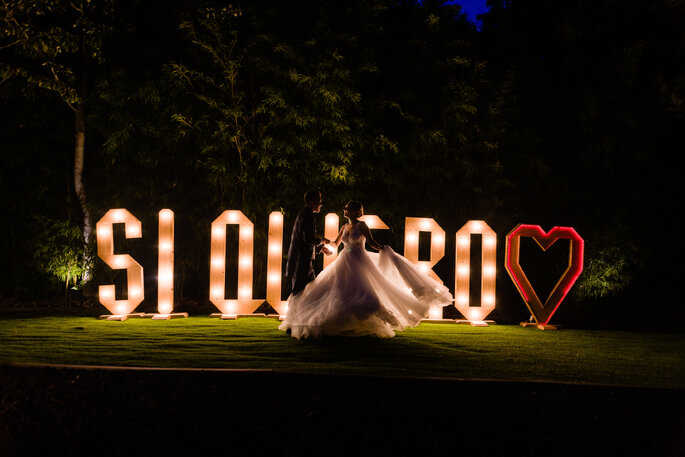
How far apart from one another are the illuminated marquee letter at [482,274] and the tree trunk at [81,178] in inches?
293

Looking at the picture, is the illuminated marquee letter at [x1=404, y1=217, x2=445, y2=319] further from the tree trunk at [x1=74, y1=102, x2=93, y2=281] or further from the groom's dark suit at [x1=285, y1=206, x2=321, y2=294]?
the tree trunk at [x1=74, y1=102, x2=93, y2=281]

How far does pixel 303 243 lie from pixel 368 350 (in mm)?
2261

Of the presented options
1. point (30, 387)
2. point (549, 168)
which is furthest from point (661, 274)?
point (30, 387)

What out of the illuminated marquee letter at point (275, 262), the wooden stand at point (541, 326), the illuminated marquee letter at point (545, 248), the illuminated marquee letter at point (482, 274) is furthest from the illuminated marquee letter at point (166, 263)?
the wooden stand at point (541, 326)

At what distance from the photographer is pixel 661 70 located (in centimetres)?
1191

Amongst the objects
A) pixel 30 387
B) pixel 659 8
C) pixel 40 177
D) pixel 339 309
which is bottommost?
pixel 30 387

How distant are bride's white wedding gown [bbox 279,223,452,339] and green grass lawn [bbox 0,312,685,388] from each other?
229 mm

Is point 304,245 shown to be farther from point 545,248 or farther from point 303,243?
point 545,248

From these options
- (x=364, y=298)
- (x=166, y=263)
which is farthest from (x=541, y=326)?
(x=166, y=263)

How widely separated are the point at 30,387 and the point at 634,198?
11845 millimetres

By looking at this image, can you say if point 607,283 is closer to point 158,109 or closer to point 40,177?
point 158,109

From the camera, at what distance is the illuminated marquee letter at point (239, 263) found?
9.57 m

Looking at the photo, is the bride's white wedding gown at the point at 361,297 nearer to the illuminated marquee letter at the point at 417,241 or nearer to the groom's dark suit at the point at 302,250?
the groom's dark suit at the point at 302,250

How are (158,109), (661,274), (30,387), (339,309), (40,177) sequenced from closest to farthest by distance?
(30,387)
(339,309)
(158,109)
(40,177)
(661,274)
